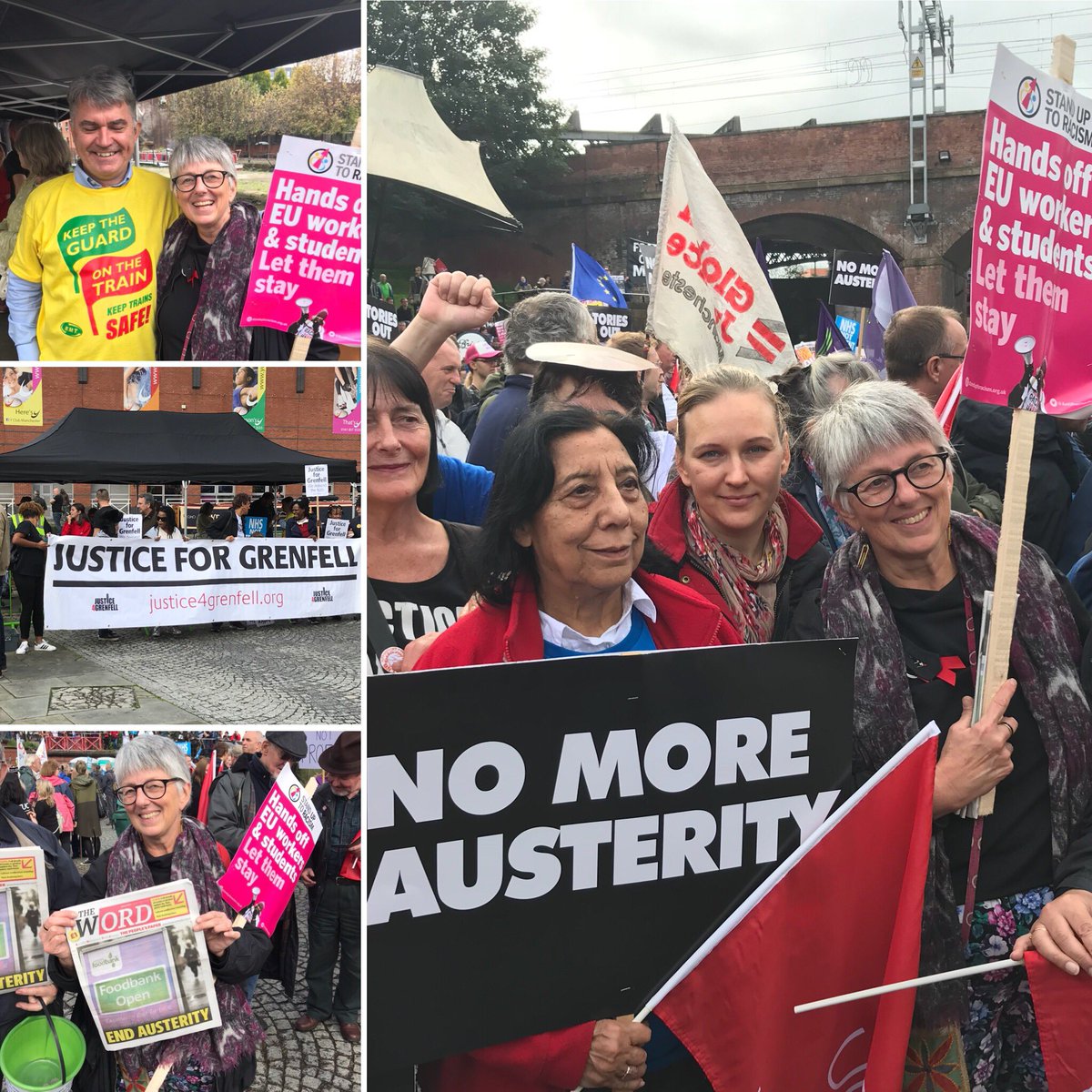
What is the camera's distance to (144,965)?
10.1 feet

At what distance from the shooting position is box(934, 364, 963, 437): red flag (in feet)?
7.98

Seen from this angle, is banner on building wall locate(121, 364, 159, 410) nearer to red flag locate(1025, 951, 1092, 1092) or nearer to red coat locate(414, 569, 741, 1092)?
red coat locate(414, 569, 741, 1092)

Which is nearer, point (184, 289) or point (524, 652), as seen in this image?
point (524, 652)

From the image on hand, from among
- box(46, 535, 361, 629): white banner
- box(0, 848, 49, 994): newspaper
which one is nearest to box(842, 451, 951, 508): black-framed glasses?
box(0, 848, 49, 994): newspaper

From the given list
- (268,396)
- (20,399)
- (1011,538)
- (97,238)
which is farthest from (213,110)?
(20,399)

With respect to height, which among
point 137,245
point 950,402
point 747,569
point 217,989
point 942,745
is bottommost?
point 217,989

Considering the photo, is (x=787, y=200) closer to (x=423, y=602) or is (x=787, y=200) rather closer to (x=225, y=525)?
(x=423, y=602)

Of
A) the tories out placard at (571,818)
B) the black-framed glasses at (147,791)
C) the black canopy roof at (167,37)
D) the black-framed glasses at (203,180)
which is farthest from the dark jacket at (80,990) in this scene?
the black canopy roof at (167,37)

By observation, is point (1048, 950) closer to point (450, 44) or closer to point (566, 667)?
point (566, 667)

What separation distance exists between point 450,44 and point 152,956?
2638 mm

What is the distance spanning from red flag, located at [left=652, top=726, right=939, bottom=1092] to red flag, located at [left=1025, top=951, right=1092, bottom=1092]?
0.27 meters

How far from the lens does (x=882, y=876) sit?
227cm

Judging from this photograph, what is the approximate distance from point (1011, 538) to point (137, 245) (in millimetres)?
2240

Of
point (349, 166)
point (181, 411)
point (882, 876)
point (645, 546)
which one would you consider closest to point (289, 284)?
point (349, 166)
